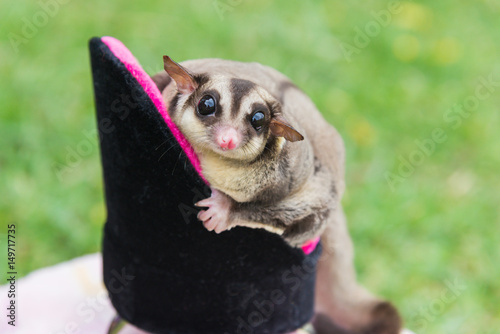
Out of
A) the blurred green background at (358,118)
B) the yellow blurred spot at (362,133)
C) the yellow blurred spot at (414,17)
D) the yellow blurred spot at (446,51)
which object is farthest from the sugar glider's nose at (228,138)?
the yellow blurred spot at (414,17)

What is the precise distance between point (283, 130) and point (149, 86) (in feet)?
1.25

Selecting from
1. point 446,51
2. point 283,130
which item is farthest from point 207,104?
point 446,51

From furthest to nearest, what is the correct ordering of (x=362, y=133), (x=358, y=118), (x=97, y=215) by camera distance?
(x=358, y=118)
(x=362, y=133)
(x=97, y=215)

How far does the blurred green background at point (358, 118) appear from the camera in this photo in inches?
139

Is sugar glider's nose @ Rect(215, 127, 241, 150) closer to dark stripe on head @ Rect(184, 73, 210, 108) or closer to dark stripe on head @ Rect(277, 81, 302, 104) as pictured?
dark stripe on head @ Rect(184, 73, 210, 108)

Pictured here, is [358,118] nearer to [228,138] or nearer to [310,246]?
[310,246]

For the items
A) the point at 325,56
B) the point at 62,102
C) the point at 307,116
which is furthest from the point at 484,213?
the point at 62,102

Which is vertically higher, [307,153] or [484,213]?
[307,153]

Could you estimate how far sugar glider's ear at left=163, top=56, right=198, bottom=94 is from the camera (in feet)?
5.44

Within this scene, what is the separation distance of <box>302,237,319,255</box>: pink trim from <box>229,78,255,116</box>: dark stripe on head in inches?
20.6

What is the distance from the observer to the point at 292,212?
6.07ft

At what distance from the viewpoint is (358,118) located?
4.55 meters

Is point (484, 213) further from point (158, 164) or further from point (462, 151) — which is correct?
point (158, 164)

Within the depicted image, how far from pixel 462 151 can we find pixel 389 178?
73 cm
